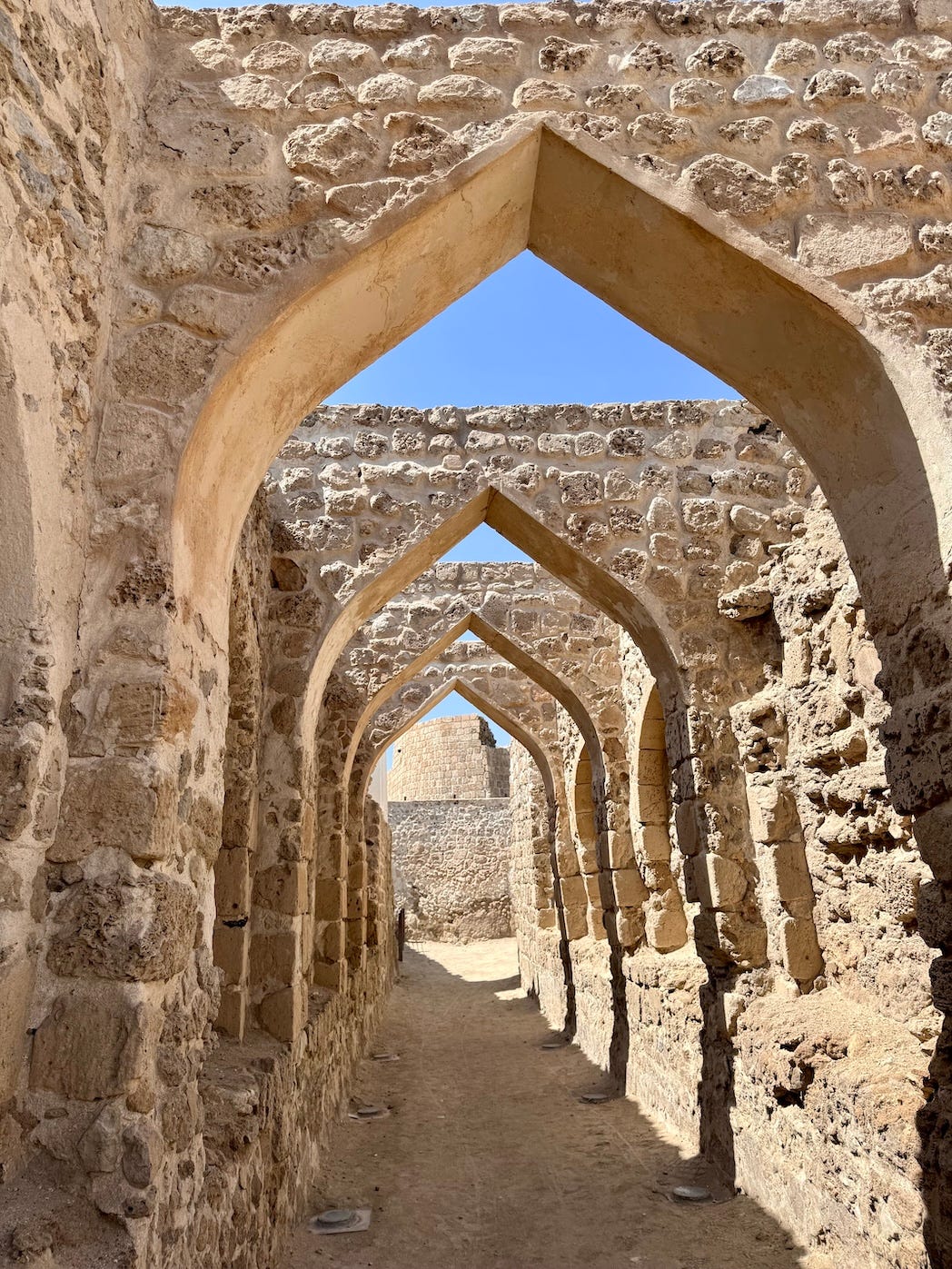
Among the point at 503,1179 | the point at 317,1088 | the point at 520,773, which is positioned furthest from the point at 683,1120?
the point at 520,773

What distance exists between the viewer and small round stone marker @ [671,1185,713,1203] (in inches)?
148

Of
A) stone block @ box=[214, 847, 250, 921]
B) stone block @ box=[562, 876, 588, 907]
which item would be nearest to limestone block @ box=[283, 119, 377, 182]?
stone block @ box=[214, 847, 250, 921]

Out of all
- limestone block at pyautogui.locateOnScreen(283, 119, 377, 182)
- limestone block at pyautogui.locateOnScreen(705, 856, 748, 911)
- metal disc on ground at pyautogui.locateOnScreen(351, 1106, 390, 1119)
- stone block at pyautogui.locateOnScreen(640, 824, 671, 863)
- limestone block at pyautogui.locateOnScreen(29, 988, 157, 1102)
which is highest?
limestone block at pyautogui.locateOnScreen(283, 119, 377, 182)

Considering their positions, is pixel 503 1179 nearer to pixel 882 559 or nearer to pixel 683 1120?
pixel 683 1120

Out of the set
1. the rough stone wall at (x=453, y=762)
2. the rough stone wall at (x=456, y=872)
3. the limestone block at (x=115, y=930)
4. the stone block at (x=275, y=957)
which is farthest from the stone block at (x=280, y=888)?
the rough stone wall at (x=453, y=762)

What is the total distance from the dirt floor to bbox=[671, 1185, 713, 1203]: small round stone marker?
0.05 metres

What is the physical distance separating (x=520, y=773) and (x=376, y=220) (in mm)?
9769

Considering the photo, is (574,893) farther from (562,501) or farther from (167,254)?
(167,254)

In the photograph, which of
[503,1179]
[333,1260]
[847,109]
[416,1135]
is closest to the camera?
[847,109]

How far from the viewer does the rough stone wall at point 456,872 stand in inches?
661

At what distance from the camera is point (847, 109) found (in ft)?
8.07

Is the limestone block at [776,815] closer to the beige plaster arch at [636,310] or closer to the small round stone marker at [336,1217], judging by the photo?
the beige plaster arch at [636,310]

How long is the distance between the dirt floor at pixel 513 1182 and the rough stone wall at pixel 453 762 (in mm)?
11864

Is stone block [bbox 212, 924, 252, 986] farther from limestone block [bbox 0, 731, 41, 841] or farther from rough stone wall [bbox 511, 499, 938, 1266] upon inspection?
limestone block [bbox 0, 731, 41, 841]
